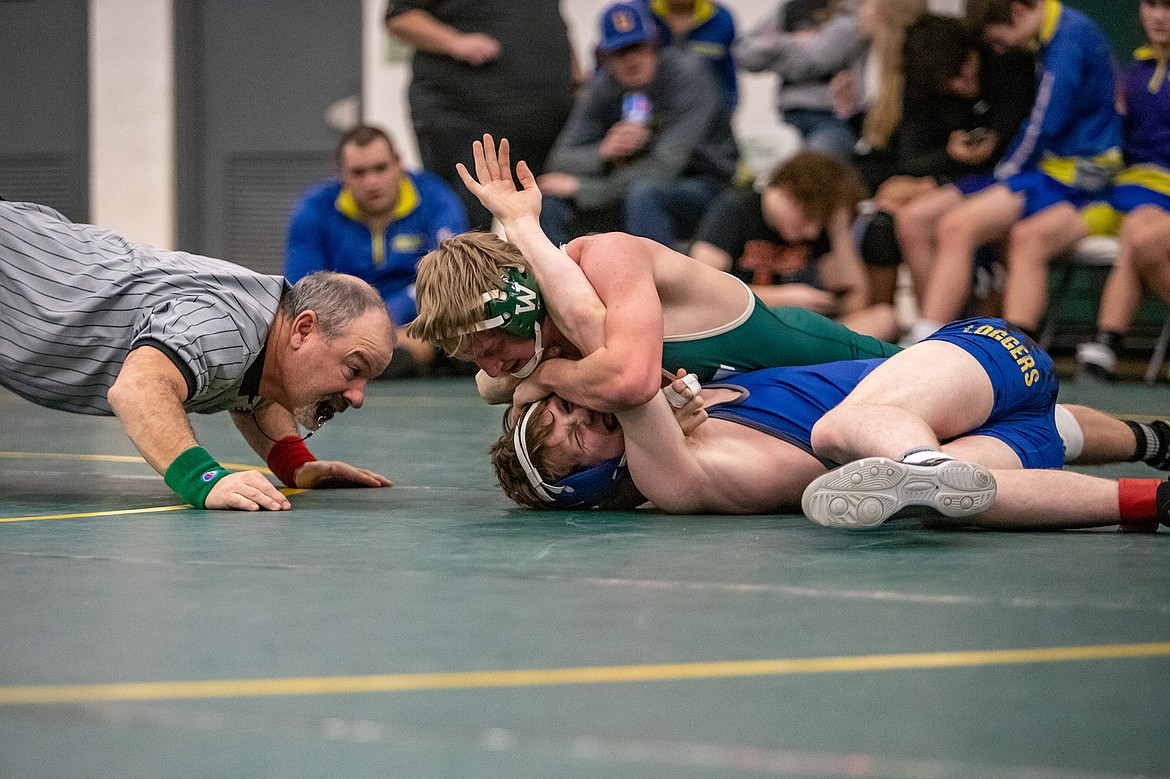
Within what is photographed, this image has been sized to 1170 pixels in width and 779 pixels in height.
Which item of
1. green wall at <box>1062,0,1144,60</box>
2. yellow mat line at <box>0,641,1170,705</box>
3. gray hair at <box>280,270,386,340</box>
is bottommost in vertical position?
yellow mat line at <box>0,641,1170,705</box>

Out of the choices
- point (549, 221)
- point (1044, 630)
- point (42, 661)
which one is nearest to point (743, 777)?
point (1044, 630)

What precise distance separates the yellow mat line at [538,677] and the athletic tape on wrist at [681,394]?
1244mm

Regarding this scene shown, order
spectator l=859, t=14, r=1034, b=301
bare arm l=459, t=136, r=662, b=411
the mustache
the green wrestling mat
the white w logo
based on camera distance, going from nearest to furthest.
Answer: the green wrestling mat → bare arm l=459, t=136, r=662, b=411 → the white w logo → the mustache → spectator l=859, t=14, r=1034, b=301

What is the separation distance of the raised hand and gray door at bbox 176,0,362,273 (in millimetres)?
8597

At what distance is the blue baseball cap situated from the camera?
24.6 ft

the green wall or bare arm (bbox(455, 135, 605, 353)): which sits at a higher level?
the green wall

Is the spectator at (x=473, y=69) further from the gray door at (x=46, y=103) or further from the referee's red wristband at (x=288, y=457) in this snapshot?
the gray door at (x=46, y=103)

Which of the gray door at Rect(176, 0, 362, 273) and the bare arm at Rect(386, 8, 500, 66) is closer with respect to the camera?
the bare arm at Rect(386, 8, 500, 66)

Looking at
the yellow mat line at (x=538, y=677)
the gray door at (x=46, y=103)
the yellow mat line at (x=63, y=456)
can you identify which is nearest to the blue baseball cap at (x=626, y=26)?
the yellow mat line at (x=63, y=456)

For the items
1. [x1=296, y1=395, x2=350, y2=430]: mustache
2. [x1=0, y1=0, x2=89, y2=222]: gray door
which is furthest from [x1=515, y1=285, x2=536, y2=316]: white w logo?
[x1=0, y1=0, x2=89, y2=222]: gray door

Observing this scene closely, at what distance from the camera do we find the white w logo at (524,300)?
299 centimetres

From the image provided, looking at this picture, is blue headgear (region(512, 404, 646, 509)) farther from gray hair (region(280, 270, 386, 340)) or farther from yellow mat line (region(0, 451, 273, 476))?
yellow mat line (region(0, 451, 273, 476))

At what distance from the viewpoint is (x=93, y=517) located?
310 cm

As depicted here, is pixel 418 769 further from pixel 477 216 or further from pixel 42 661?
pixel 477 216
